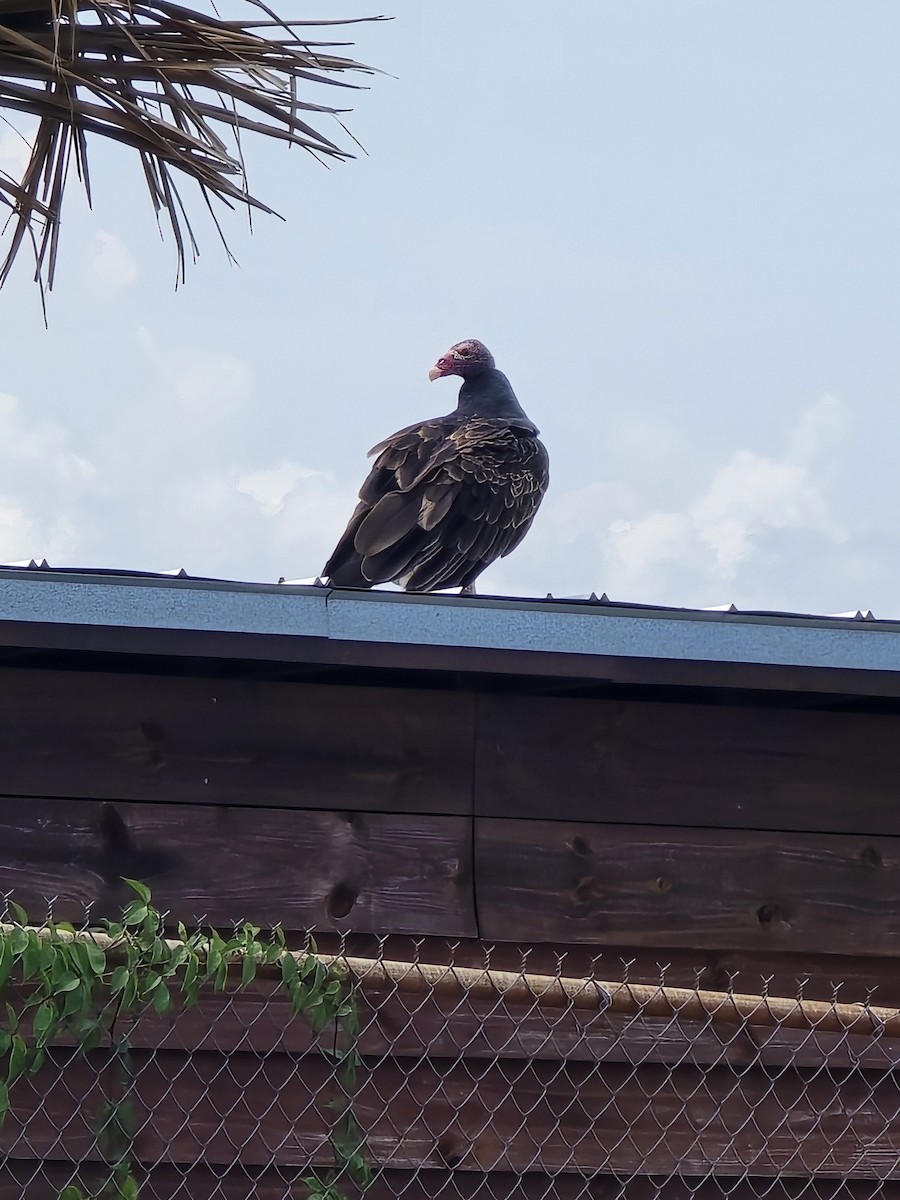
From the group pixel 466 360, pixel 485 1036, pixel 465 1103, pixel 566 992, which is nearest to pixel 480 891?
pixel 485 1036

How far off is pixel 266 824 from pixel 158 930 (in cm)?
64

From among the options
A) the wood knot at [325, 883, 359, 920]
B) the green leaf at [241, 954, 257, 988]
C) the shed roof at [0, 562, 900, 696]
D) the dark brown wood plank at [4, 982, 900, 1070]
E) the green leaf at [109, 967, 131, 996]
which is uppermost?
the shed roof at [0, 562, 900, 696]

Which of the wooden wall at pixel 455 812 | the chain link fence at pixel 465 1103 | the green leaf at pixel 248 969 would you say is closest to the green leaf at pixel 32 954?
the green leaf at pixel 248 969

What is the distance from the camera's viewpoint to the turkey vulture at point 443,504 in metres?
3.71

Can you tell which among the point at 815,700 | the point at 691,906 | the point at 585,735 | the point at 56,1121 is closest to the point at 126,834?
the point at 56,1121

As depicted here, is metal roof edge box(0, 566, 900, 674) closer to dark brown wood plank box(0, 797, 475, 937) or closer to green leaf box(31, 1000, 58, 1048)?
dark brown wood plank box(0, 797, 475, 937)

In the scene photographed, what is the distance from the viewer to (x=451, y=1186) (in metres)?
2.58

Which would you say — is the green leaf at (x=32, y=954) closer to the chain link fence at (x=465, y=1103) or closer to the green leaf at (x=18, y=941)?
the green leaf at (x=18, y=941)

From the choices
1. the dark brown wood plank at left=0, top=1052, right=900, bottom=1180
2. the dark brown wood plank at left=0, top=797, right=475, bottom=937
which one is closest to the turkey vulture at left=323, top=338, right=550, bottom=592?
the dark brown wood plank at left=0, top=797, right=475, bottom=937

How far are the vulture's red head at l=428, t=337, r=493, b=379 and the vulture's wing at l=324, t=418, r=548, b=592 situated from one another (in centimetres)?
117

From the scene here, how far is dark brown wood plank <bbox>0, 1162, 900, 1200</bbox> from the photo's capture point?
2492mm

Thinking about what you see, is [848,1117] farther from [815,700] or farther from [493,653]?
[493,653]

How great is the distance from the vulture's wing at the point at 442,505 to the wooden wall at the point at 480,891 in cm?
A: 102

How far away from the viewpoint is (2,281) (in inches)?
144
